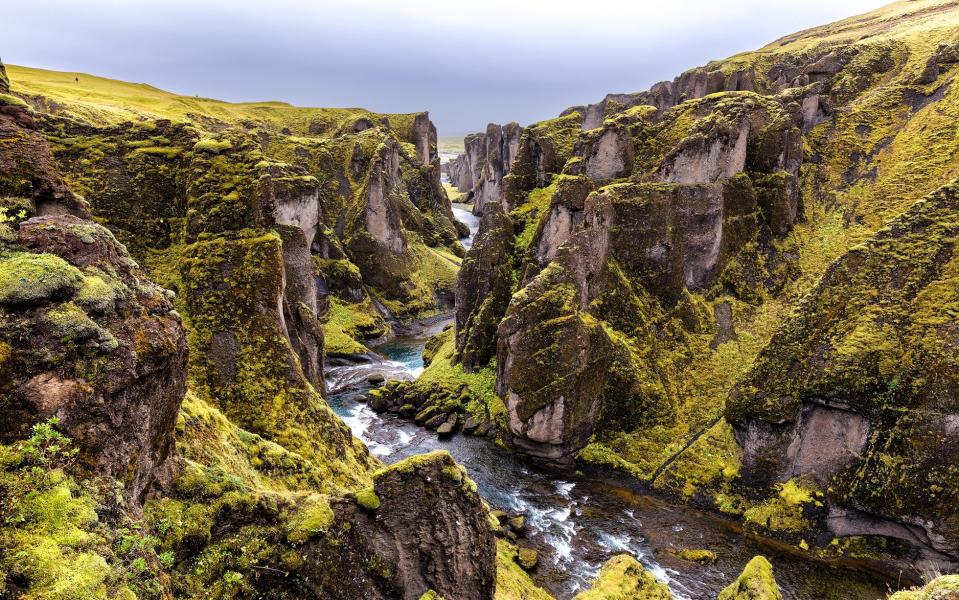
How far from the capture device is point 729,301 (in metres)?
40.7

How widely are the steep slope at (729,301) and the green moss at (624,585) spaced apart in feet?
49.5

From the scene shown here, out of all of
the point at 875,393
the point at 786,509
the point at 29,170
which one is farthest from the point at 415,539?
the point at 875,393

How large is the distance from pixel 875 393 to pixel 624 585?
2036cm

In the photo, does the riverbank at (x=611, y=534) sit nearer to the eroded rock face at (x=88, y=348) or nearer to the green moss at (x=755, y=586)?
the green moss at (x=755, y=586)

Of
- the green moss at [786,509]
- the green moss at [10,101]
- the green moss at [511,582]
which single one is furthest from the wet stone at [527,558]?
the green moss at [10,101]

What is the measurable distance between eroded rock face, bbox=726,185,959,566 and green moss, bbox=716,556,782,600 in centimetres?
1539

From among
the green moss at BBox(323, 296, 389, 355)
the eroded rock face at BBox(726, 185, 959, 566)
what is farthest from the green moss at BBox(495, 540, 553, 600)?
the green moss at BBox(323, 296, 389, 355)

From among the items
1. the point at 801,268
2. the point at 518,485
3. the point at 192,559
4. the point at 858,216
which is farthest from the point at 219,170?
the point at 858,216

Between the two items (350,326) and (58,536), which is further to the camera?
(350,326)

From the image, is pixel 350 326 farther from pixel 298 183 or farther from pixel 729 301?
pixel 729 301

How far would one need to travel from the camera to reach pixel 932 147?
39875mm

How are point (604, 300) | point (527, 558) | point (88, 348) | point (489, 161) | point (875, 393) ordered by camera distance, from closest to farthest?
1. point (88, 348)
2. point (527, 558)
3. point (875, 393)
4. point (604, 300)
5. point (489, 161)

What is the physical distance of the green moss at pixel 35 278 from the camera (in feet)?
25.2

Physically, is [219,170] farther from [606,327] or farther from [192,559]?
[606,327]
